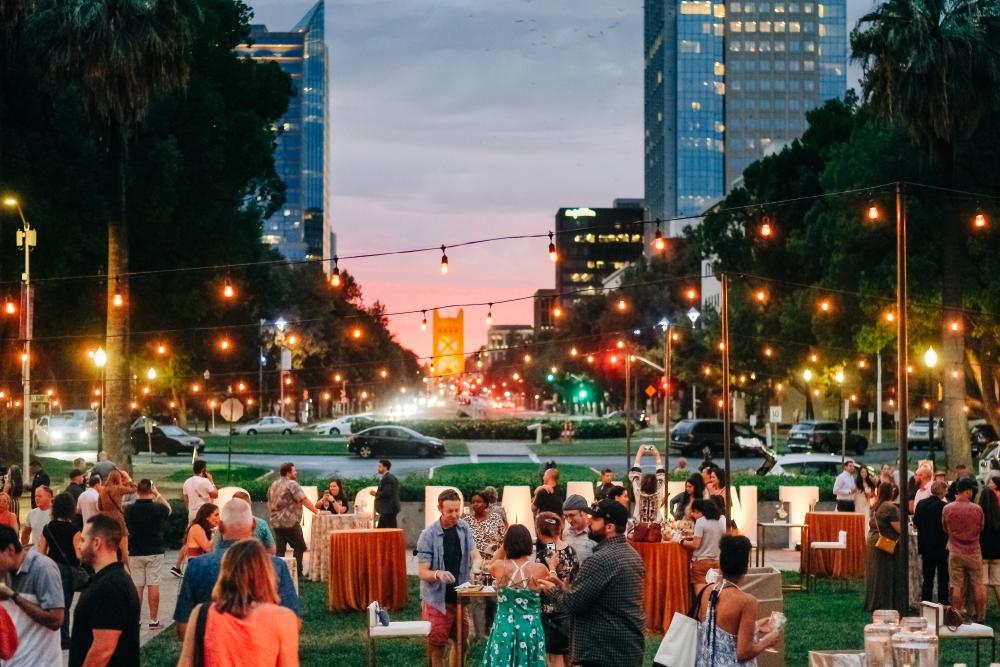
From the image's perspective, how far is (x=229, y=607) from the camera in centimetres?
575

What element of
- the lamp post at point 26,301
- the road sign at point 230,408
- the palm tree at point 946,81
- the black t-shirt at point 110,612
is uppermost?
the palm tree at point 946,81

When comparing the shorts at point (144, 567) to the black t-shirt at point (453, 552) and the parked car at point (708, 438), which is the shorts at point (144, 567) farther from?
the parked car at point (708, 438)

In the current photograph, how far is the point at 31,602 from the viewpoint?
762cm

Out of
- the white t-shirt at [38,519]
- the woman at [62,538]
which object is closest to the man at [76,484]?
the white t-shirt at [38,519]

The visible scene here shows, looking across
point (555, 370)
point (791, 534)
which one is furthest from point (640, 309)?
point (791, 534)

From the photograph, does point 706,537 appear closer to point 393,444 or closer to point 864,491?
point 864,491

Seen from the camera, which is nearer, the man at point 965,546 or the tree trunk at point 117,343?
the man at point 965,546

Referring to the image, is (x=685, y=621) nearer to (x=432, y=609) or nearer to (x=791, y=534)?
(x=432, y=609)

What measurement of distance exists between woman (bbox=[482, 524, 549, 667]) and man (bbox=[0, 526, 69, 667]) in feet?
9.92

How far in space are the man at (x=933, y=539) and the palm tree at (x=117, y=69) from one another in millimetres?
21237

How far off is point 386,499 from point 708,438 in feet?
130

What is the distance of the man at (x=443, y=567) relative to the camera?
11.7m

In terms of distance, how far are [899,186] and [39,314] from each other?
28347 mm

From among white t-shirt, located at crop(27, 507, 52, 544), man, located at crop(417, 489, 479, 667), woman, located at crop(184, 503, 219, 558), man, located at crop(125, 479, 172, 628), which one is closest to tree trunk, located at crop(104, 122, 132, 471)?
white t-shirt, located at crop(27, 507, 52, 544)
